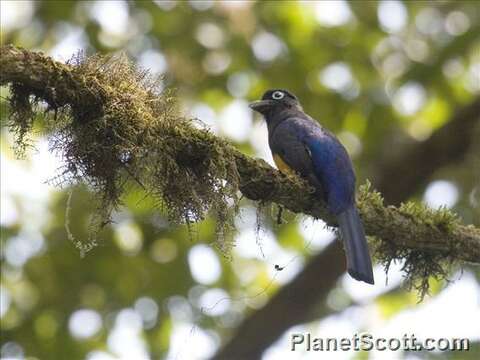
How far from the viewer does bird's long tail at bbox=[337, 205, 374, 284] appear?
4.71 metres

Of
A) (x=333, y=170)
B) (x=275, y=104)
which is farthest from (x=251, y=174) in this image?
(x=275, y=104)

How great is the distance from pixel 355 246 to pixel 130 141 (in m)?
1.33

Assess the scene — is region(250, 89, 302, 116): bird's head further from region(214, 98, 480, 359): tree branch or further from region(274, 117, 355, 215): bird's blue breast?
region(214, 98, 480, 359): tree branch

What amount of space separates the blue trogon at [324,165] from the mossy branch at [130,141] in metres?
0.24

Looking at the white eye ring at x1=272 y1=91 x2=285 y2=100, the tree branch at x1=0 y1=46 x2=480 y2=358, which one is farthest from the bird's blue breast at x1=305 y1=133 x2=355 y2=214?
the white eye ring at x1=272 y1=91 x2=285 y2=100

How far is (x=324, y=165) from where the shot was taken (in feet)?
17.0

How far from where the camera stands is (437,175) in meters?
8.67

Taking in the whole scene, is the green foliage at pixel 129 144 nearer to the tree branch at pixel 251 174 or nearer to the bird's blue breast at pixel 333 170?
the tree branch at pixel 251 174

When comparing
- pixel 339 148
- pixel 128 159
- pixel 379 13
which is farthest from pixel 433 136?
pixel 128 159

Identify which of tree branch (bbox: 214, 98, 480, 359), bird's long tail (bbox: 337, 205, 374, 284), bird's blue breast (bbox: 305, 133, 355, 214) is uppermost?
tree branch (bbox: 214, 98, 480, 359)

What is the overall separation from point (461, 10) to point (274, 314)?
375 centimetres

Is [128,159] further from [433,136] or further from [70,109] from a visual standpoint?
[433,136]

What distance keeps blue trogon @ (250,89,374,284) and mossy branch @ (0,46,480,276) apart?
0.24 m

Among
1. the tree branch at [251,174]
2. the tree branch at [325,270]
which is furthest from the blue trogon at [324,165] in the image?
the tree branch at [325,270]
